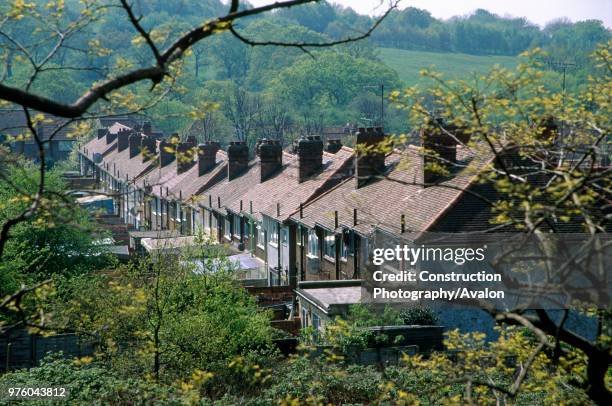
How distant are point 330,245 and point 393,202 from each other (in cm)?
366

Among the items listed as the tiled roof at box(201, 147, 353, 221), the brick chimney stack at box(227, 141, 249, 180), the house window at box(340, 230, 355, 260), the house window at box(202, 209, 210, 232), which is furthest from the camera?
the brick chimney stack at box(227, 141, 249, 180)

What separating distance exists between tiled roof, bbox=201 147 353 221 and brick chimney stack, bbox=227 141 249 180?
53 centimetres

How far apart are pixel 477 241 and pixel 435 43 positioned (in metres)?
166

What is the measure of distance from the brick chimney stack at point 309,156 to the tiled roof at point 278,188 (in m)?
0.36

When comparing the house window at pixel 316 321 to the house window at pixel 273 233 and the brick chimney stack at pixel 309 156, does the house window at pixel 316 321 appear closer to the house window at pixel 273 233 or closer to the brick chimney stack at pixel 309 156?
the house window at pixel 273 233

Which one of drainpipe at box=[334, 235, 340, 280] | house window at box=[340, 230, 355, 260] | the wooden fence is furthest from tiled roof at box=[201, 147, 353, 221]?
the wooden fence

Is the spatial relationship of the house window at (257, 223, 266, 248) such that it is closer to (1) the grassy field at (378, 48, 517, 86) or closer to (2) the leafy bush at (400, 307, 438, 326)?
(2) the leafy bush at (400, 307, 438, 326)

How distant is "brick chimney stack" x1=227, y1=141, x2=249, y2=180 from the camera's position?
46.4m

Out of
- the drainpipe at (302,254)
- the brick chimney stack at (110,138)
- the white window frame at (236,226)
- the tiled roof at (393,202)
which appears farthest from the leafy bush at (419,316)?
the brick chimney stack at (110,138)

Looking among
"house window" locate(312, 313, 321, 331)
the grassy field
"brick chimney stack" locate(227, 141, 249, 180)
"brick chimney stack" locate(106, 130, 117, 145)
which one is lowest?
"house window" locate(312, 313, 321, 331)

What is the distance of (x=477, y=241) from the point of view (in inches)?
906

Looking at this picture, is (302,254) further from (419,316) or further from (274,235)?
(419,316)

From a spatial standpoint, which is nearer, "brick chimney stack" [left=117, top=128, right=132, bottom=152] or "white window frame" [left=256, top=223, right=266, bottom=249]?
"white window frame" [left=256, top=223, right=266, bottom=249]

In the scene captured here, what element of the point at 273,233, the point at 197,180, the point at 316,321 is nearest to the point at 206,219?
the point at 197,180
